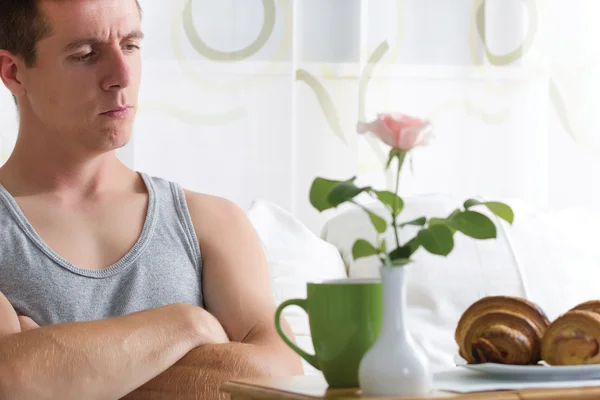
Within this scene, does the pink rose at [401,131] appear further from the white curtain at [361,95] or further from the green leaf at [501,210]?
the white curtain at [361,95]

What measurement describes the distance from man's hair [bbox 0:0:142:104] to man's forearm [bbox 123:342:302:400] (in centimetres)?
58

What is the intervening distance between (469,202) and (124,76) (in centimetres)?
76

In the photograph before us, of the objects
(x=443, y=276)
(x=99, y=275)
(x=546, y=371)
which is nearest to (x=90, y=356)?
(x=99, y=275)

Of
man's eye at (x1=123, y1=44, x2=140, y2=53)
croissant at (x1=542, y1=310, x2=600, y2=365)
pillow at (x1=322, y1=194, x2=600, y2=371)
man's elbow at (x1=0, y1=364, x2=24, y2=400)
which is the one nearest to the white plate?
croissant at (x1=542, y1=310, x2=600, y2=365)

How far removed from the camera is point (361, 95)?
2283 millimetres

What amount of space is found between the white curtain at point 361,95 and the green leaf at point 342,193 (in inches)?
50.5

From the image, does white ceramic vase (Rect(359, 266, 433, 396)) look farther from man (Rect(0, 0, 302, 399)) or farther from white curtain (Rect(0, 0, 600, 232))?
white curtain (Rect(0, 0, 600, 232))

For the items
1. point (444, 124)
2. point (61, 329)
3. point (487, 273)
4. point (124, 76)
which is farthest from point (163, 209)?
point (444, 124)

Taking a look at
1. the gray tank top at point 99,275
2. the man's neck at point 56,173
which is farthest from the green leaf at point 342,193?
the man's neck at point 56,173

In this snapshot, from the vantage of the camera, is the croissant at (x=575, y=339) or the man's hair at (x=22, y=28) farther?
the man's hair at (x=22, y=28)

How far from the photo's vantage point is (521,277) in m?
1.86

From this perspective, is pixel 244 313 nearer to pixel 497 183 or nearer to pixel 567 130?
pixel 497 183

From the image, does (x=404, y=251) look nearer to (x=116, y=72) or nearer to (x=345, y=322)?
(x=345, y=322)

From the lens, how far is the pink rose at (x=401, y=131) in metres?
0.88
